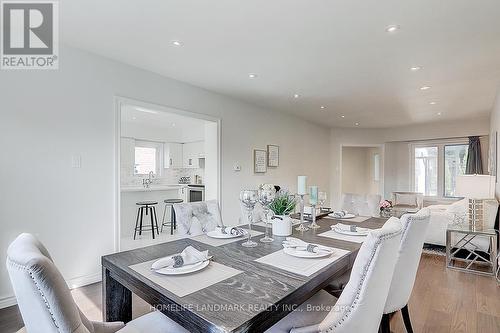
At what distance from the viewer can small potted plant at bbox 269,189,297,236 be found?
1.92m

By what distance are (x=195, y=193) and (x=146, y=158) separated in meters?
1.97

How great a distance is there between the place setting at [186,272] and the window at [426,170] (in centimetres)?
752

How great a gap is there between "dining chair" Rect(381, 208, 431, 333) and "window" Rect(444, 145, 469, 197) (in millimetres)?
6373

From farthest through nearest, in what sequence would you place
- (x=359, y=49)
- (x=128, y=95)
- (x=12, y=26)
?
(x=128, y=95) < (x=359, y=49) < (x=12, y=26)

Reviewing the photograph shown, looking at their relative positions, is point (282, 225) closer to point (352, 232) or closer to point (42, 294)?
point (352, 232)

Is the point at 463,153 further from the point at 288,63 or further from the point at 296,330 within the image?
the point at 296,330

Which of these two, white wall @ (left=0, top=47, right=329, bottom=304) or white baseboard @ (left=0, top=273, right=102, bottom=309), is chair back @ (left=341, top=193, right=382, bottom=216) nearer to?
white wall @ (left=0, top=47, right=329, bottom=304)

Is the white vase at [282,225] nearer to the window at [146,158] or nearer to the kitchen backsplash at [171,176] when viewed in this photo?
the kitchen backsplash at [171,176]

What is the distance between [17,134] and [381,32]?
10.9ft

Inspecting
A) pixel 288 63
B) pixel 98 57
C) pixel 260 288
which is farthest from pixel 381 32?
pixel 98 57

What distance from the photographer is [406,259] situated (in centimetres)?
159

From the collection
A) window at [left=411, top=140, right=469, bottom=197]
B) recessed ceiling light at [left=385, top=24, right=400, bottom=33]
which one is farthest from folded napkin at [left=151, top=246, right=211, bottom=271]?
window at [left=411, top=140, right=469, bottom=197]

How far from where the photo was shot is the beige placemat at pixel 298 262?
4.19 feet

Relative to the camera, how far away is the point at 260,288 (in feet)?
3.57
